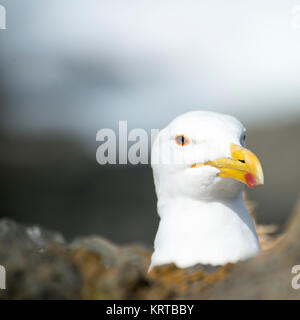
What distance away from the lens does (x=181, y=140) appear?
215cm

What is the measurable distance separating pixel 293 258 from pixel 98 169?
30.8 feet

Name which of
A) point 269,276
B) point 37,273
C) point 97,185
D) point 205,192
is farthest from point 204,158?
point 97,185

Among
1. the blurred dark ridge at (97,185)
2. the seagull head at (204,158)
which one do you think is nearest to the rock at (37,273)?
the seagull head at (204,158)

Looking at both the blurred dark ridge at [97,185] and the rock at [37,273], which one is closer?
the rock at [37,273]

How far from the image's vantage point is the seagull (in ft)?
6.32

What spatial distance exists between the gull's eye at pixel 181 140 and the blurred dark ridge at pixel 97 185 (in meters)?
6.96

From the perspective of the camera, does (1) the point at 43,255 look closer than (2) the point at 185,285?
Yes

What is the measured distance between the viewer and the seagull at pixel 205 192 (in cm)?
193

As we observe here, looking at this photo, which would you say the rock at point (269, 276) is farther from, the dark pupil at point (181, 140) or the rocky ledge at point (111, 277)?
the dark pupil at point (181, 140)

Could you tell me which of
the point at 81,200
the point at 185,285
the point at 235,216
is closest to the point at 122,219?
the point at 81,200

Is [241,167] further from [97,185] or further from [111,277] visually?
[97,185]
